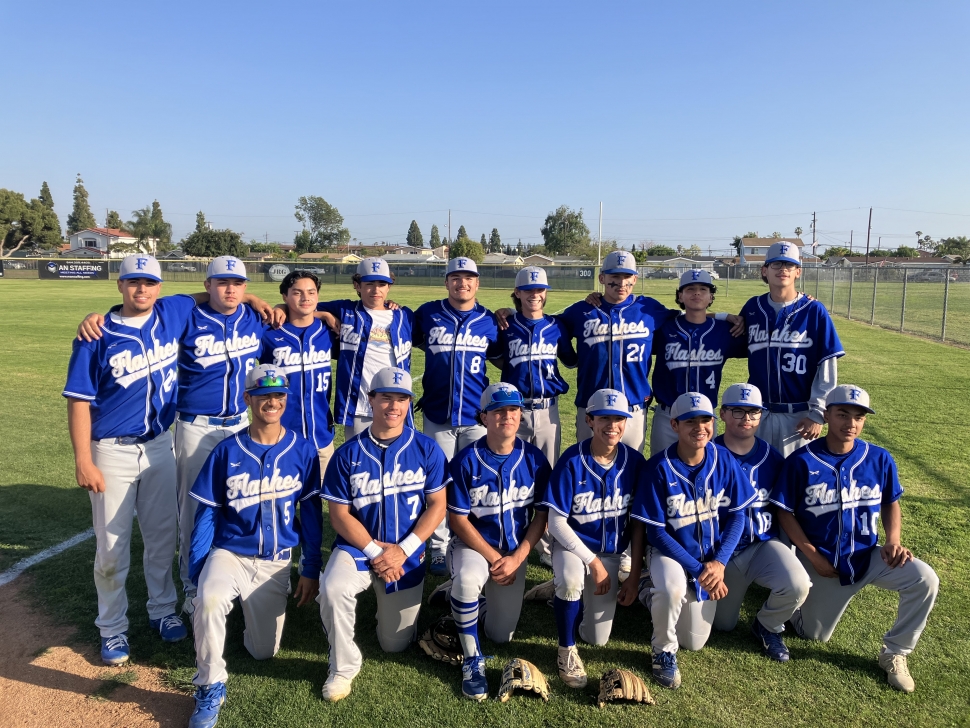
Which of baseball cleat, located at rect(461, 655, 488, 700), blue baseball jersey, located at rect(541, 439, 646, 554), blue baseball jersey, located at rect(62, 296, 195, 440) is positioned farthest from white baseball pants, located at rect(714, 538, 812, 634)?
blue baseball jersey, located at rect(62, 296, 195, 440)

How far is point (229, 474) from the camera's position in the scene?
3.59 metres

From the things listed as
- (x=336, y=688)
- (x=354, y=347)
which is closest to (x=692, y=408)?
(x=336, y=688)

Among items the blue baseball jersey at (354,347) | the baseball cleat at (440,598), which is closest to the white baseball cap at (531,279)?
the blue baseball jersey at (354,347)

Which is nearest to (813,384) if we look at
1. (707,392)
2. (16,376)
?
(707,392)

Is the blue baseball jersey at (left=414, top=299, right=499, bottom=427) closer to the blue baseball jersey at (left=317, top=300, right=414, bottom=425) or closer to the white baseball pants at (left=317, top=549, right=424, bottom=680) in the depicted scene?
the blue baseball jersey at (left=317, top=300, right=414, bottom=425)

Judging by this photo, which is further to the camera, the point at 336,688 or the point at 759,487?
the point at 759,487

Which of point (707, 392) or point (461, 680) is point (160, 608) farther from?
point (707, 392)

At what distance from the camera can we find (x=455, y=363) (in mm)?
4812

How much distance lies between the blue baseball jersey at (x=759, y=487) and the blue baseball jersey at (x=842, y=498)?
0.27ft

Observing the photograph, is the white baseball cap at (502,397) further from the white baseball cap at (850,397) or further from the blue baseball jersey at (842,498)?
the white baseball cap at (850,397)

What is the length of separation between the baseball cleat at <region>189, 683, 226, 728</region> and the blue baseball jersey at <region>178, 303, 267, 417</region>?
1.63m

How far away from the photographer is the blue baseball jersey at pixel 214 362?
4113mm

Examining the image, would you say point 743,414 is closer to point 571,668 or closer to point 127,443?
point 571,668

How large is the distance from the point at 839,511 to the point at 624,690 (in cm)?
161
